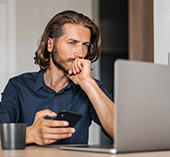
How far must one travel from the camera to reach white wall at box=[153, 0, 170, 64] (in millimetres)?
1810

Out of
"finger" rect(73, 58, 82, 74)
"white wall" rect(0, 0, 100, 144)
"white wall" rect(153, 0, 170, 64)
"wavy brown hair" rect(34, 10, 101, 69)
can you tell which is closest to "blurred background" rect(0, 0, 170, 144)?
"white wall" rect(0, 0, 100, 144)

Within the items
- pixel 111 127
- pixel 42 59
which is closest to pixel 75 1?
pixel 42 59

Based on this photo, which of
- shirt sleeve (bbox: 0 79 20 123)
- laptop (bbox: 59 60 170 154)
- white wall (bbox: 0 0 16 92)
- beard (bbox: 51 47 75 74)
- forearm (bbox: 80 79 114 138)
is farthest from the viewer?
white wall (bbox: 0 0 16 92)

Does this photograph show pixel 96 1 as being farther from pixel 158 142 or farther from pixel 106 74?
pixel 158 142

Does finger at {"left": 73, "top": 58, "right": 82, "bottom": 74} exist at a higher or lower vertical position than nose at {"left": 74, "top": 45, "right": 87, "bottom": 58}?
lower

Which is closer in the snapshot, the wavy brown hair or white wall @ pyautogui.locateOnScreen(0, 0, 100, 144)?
the wavy brown hair

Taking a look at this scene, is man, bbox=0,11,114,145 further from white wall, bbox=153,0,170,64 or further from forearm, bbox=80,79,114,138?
white wall, bbox=153,0,170,64

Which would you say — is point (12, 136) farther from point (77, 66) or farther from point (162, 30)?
point (162, 30)

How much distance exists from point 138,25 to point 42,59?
1.17 m

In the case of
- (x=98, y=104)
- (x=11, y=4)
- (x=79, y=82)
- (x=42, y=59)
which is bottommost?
(x=98, y=104)

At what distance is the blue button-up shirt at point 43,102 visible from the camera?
5.73ft

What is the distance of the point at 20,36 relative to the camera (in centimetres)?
347

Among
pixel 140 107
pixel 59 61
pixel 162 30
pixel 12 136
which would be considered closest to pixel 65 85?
pixel 59 61

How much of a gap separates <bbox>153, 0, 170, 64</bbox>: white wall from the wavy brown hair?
0.37m
